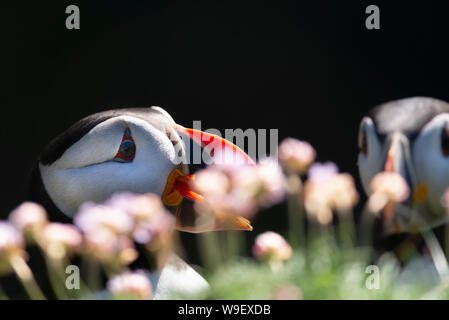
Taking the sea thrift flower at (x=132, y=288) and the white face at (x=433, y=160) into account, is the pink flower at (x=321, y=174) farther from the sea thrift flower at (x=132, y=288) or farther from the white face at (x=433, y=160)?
the white face at (x=433, y=160)

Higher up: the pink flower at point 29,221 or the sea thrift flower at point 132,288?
the pink flower at point 29,221

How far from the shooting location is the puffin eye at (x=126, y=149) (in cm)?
238

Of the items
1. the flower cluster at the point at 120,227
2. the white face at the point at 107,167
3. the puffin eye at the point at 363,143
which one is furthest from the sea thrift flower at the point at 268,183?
the puffin eye at the point at 363,143

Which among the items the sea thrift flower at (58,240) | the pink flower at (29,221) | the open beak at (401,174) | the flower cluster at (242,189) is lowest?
the open beak at (401,174)

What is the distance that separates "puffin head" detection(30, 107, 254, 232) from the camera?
2340 mm

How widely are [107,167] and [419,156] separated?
1.02 meters

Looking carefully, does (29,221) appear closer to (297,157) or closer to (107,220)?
(107,220)

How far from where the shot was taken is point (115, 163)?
2375mm

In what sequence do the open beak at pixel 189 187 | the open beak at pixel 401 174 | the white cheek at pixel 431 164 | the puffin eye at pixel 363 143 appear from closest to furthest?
the open beak at pixel 189 187 → the open beak at pixel 401 174 → the white cheek at pixel 431 164 → the puffin eye at pixel 363 143

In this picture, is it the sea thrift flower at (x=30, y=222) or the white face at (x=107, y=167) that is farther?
the white face at (x=107, y=167)

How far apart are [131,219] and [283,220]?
2.56 meters

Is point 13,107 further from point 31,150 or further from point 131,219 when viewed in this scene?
point 131,219

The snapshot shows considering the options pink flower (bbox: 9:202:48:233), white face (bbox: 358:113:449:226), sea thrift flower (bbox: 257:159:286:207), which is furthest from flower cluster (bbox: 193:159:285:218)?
white face (bbox: 358:113:449:226)

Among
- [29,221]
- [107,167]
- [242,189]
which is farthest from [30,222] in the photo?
[107,167]
